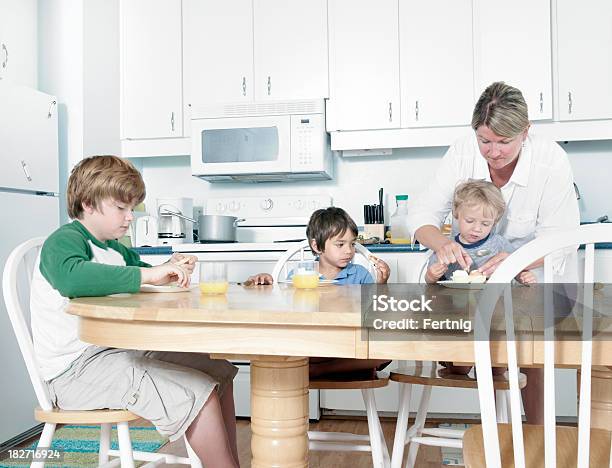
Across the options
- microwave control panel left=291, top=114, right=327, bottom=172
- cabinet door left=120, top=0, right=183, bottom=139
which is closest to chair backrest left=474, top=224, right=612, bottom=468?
microwave control panel left=291, top=114, right=327, bottom=172

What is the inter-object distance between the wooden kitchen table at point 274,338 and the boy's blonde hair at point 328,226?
793 millimetres

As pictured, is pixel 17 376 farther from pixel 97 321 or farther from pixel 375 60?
pixel 375 60

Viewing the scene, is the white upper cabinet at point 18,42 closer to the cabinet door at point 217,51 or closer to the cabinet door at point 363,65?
the cabinet door at point 217,51

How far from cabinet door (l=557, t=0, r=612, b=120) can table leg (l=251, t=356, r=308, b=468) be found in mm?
2601

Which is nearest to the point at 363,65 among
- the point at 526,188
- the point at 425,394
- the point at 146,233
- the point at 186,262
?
the point at 146,233

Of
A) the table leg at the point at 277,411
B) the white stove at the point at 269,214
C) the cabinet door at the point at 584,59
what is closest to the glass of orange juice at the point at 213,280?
the table leg at the point at 277,411

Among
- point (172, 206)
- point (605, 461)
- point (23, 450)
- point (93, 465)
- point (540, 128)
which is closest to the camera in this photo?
point (605, 461)

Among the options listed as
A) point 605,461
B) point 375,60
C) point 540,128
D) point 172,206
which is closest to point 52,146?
point 172,206

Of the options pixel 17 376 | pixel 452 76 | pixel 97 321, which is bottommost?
pixel 17 376

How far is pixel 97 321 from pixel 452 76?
2.65 meters

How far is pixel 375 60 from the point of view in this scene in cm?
350

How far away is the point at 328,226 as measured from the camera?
7.37 feet

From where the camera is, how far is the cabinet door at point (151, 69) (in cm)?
372

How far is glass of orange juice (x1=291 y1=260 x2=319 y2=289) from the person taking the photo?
1710 millimetres
